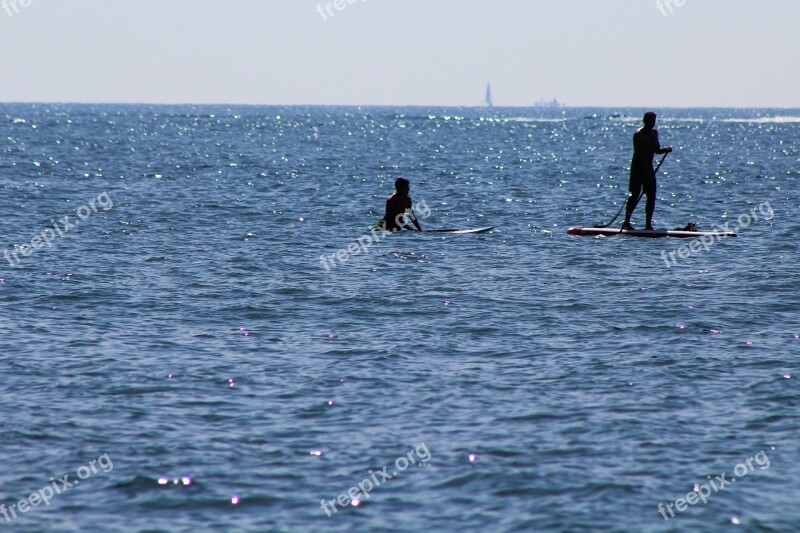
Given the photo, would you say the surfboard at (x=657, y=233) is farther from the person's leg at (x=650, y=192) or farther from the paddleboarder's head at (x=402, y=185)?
the paddleboarder's head at (x=402, y=185)

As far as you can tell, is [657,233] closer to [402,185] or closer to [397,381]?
[402,185]

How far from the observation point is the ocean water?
877 cm

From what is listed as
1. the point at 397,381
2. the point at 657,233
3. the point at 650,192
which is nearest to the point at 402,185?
the point at 650,192

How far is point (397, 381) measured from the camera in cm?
1229

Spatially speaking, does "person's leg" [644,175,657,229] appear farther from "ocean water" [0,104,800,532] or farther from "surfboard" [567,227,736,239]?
"ocean water" [0,104,800,532]

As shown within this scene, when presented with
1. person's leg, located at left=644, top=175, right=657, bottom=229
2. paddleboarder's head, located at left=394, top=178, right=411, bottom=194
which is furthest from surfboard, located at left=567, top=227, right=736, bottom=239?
paddleboarder's head, located at left=394, top=178, right=411, bottom=194

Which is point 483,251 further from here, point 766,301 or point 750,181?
point 750,181

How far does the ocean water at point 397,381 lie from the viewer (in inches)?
345

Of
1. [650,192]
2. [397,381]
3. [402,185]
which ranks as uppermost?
[402,185]

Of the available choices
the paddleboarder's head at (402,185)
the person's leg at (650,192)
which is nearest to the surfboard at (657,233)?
the person's leg at (650,192)

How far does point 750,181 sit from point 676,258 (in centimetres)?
3174

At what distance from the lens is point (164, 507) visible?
859cm

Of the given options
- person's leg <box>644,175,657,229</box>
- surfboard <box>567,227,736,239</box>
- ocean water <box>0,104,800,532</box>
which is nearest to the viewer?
ocean water <box>0,104,800,532</box>

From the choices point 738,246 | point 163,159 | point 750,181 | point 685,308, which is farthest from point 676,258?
point 163,159
